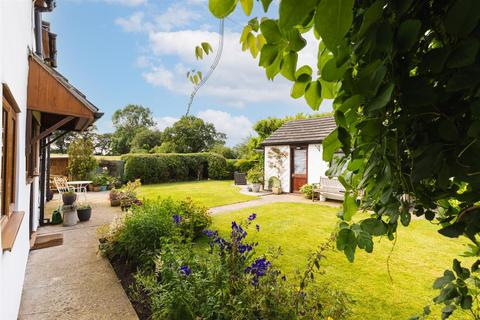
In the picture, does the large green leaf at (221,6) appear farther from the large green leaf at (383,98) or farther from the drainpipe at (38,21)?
the drainpipe at (38,21)

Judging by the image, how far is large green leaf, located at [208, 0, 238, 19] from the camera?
520mm

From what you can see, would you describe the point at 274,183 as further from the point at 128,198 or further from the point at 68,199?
the point at 68,199

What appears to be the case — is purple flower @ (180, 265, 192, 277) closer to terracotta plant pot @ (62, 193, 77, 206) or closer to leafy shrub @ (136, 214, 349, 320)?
leafy shrub @ (136, 214, 349, 320)

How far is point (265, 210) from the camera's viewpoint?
368 inches

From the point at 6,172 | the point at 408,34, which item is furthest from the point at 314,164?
the point at 408,34

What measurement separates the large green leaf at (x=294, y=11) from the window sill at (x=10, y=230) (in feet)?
9.44

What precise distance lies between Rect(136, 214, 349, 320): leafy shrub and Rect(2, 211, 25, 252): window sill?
4.58ft

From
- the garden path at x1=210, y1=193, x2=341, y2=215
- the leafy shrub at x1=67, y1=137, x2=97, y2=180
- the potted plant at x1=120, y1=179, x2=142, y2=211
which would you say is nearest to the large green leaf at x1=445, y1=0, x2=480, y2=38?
the garden path at x1=210, y1=193, x2=341, y2=215

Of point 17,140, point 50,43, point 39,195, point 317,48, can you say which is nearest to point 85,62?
point 50,43

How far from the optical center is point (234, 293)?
2.78m

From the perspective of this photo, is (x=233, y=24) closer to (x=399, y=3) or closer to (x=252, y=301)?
(x=399, y=3)

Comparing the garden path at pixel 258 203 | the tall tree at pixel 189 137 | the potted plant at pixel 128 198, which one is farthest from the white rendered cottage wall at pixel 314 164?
the tall tree at pixel 189 137

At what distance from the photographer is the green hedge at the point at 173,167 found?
1773 centimetres

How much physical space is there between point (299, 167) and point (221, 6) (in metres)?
13.2
